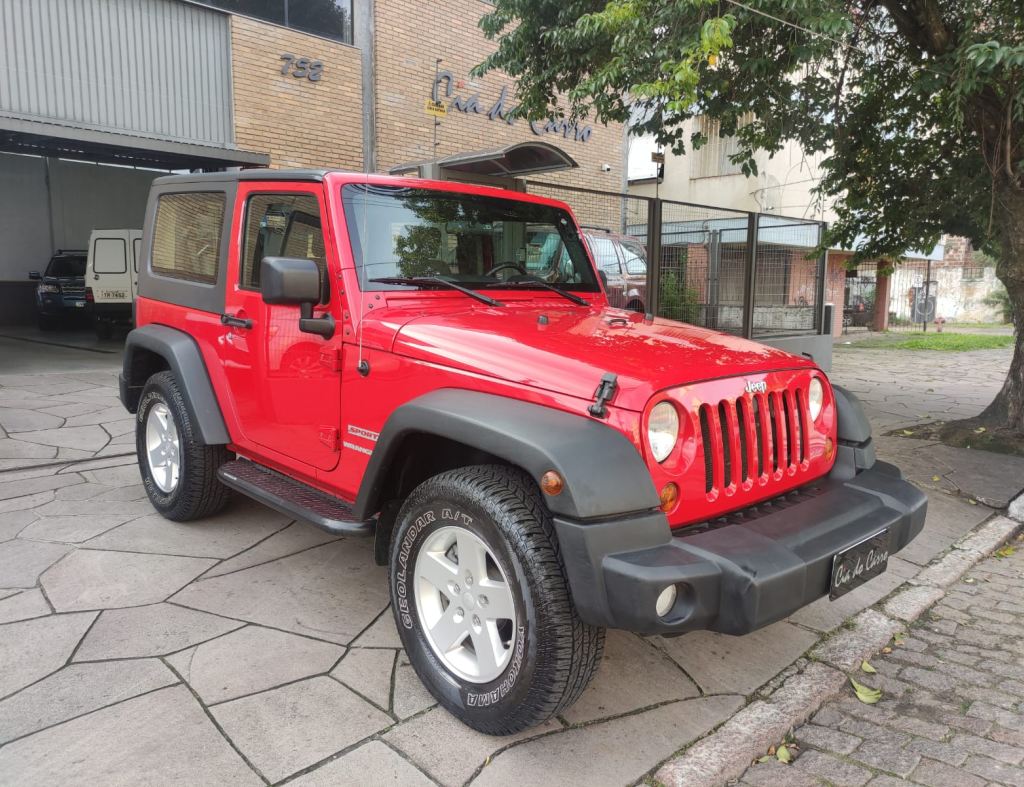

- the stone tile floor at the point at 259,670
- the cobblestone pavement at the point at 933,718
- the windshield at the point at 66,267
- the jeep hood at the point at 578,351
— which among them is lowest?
the cobblestone pavement at the point at 933,718

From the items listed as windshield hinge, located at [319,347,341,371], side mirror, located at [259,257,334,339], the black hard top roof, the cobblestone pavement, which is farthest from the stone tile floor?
the black hard top roof

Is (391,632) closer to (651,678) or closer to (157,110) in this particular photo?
(651,678)

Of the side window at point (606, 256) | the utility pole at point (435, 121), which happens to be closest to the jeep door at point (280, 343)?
the side window at point (606, 256)

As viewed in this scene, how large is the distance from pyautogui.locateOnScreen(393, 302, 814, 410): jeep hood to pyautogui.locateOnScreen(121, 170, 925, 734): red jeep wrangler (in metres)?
0.01

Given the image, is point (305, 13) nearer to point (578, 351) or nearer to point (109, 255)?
point (109, 255)

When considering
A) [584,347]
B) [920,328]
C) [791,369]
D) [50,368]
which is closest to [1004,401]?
[791,369]

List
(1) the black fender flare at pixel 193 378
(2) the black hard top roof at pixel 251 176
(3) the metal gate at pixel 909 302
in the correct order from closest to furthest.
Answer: (2) the black hard top roof at pixel 251 176
(1) the black fender flare at pixel 193 378
(3) the metal gate at pixel 909 302

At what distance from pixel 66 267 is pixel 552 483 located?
16713 mm

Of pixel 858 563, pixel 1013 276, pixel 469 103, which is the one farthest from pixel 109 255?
pixel 858 563

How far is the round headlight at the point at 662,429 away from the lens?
2309mm

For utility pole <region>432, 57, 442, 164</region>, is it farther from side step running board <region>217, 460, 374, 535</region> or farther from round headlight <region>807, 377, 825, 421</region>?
round headlight <region>807, 377, 825, 421</region>

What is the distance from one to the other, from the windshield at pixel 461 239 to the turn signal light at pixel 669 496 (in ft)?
4.87

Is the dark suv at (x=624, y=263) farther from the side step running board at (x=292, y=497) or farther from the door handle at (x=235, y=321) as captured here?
the side step running board at (x=292, y=497)

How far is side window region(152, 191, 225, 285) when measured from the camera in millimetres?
3924
